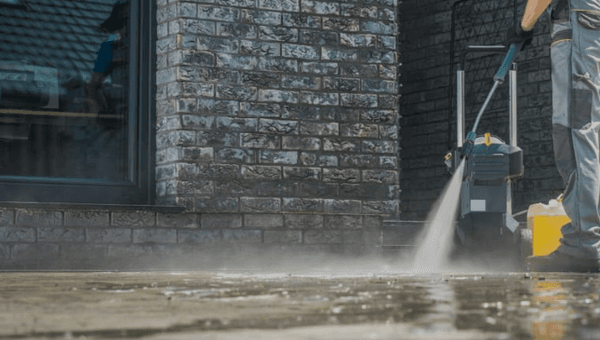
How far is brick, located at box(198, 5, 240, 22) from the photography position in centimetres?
849

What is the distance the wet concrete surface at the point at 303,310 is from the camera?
2430mm

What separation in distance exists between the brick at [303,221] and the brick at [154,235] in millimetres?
968

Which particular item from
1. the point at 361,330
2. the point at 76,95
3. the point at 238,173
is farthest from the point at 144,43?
the point at 361,330

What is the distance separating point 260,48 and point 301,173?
1047 mm

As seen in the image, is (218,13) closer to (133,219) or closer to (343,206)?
(133,219)

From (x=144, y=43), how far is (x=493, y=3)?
5.23 m

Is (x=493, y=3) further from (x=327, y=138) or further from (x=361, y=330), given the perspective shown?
(x=361, y=330)

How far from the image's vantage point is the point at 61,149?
27.0 feet

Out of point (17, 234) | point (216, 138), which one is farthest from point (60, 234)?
point (216, 138)

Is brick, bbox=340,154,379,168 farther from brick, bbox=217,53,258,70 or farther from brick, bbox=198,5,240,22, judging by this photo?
brick, bbox=198,5,240,22

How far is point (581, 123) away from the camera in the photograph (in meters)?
6.16

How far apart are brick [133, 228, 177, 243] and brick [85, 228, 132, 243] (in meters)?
0.06

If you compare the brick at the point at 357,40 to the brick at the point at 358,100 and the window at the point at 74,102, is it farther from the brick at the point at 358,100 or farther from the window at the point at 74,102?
the window at the point at 74,102

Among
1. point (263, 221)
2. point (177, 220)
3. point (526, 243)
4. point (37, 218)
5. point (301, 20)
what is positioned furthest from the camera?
point (301, 20)
